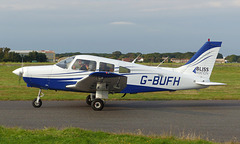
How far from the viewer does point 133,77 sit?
1305cm

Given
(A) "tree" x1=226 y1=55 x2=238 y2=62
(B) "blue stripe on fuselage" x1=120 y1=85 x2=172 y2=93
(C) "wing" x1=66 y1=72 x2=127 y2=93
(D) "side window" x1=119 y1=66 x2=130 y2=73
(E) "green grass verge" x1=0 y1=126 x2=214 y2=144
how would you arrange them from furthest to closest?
(A) "tree" x1=226 y1=55 x2=238 y2=62 < (B) "blue stripe on fuselage" x1=120 y1=85 x2=172 y2=93 < (D) "side window" x1=119 y1=66 x2=130 y2=73 < (C) "wing" x1=66 y1=72 x2=127 y2=93 < (E) "green grass verge" x1=0 y1=126 x2=214 y2=144

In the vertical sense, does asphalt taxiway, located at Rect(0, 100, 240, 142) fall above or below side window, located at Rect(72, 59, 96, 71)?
below

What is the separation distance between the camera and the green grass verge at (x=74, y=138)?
6.48m

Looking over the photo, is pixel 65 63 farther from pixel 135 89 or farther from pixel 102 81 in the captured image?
pixel 135 89

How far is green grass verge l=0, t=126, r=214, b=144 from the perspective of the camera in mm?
6477

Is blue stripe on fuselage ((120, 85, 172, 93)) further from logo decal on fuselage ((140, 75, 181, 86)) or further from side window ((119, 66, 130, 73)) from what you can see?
side window ((119, 66, 130, 73))

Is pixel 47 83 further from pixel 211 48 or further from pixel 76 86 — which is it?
pixel 211 48

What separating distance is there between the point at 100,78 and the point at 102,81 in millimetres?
232

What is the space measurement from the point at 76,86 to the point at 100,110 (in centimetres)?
132

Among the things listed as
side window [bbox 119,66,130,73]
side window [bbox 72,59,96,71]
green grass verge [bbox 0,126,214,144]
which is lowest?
green grass verge [bbox 0,126,214,144]

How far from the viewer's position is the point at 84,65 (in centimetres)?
1258

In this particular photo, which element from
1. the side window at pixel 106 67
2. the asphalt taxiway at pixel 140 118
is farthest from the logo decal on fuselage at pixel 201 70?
the side window at pixel 106 67

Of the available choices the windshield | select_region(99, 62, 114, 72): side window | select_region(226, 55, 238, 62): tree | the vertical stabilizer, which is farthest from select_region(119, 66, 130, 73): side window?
select_region(226, 55, 238, 62): tree

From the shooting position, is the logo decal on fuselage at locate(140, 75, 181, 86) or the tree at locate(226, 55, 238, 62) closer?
the logo decal on fuselage at locate(140, 75, 181, 86)
